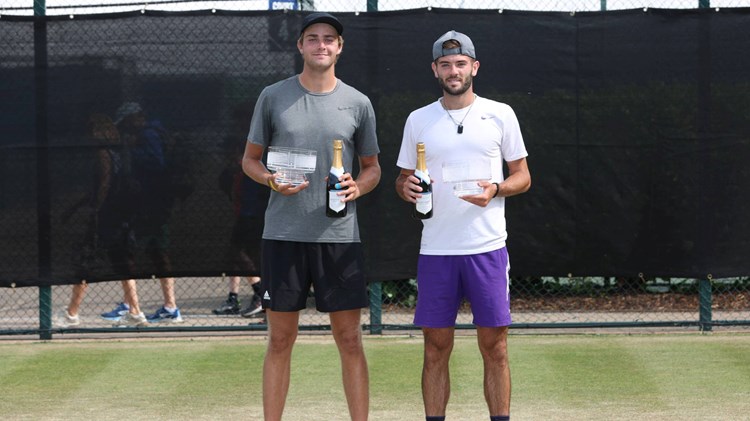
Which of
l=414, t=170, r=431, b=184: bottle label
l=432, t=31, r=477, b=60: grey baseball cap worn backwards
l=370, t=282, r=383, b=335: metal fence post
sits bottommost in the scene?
l=370, t=282, r=383, b=335: metal fence post

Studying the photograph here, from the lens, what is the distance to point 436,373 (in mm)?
5223

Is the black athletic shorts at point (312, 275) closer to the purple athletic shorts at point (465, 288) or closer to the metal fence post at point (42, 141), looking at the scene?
the purple athletic shorts at point (465, 288)

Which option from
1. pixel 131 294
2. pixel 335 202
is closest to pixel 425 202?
pixel 335 202

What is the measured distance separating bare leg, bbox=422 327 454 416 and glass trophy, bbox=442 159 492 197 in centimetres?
62

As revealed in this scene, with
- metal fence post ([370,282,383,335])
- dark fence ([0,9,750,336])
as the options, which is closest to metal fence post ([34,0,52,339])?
dark fence ([0,9,750,336])

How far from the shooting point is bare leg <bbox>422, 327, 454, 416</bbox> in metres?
5.21

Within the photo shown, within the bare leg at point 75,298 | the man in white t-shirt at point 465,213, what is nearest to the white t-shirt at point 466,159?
the man in white t-shirt at point 465,213

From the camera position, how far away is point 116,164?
814 cm

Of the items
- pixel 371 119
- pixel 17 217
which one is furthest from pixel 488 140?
pixel 17 217

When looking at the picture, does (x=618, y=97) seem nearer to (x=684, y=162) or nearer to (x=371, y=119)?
(x=684, y=162)

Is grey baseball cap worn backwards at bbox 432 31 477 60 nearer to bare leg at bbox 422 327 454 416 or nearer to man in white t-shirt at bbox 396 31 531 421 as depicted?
man in white t-shirt at bbox 396 31 531 421

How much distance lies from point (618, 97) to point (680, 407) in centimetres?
281

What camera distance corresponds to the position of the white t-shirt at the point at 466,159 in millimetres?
5070

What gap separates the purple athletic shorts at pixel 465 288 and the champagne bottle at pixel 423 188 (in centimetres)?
23
